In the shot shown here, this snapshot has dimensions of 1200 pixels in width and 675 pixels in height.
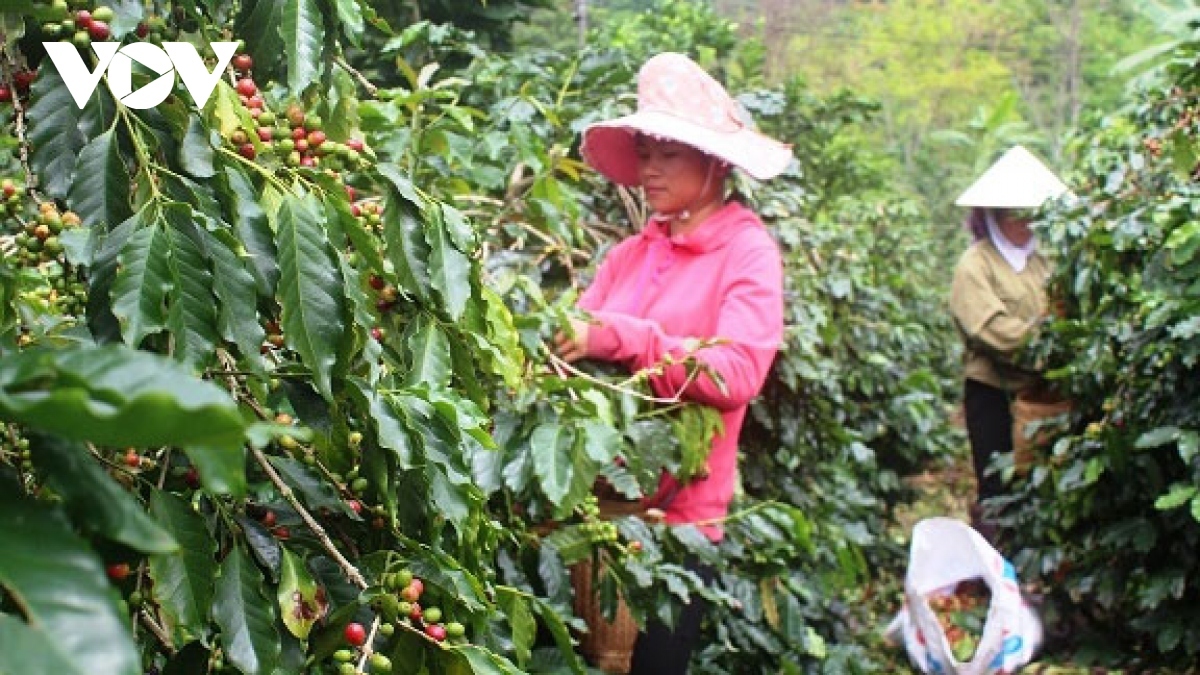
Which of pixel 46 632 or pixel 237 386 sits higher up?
pixel 46 632

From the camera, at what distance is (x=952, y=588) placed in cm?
388

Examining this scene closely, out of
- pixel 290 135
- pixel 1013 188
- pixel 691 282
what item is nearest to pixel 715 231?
pixel 691 282

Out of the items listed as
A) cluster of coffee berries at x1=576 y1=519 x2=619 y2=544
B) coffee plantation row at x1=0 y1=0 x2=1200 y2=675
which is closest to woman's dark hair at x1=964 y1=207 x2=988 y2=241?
coffee plantation row at x1=0 y1=0 x2=1200 y2=675

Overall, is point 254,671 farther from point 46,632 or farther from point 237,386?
point 46,632

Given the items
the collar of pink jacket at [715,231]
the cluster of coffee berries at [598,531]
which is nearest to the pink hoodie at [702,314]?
the collar of pink jacket at [715,231]

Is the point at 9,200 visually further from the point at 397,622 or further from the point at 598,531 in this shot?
the point at 598,531

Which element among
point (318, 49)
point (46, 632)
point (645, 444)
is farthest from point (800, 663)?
point (46, 632)

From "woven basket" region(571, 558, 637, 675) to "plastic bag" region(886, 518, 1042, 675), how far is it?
1.31 m

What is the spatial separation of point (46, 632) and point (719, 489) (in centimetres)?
222

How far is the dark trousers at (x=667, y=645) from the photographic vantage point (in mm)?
2637

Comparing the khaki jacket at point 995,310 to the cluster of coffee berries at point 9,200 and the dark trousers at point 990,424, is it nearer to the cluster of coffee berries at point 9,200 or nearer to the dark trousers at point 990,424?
the dark trousers at point 990,424

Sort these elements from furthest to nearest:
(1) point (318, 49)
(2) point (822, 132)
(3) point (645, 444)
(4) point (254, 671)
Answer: (2) point (822, 132), (3) point (645, 444), (1) point (318, 49), (4) point (254, 671)

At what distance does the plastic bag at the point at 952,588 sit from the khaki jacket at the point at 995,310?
1.41 m

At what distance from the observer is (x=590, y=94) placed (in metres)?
3.78
